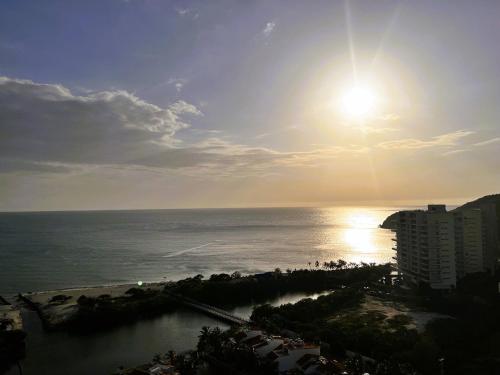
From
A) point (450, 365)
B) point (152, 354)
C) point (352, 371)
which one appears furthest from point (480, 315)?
point (152, 354)

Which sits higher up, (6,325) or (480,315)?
(480,315)

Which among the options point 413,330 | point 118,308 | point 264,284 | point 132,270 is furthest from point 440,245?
point 132,270

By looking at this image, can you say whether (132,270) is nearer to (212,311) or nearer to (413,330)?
(212,311)

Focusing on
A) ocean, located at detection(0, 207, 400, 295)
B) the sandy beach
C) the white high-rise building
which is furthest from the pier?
the white high-rise building

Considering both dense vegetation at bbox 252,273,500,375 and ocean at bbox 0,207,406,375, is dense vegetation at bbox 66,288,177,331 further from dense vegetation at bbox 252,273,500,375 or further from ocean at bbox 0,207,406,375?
dense vegetation at bbox 252,273,500,375

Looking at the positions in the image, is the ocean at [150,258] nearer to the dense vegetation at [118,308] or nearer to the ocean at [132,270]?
the ocean at [132,270]

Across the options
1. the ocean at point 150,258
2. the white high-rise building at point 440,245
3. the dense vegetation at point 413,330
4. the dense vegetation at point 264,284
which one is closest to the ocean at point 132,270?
the ocean at point 150,258

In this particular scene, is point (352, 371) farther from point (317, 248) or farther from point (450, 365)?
point (317, 248)
